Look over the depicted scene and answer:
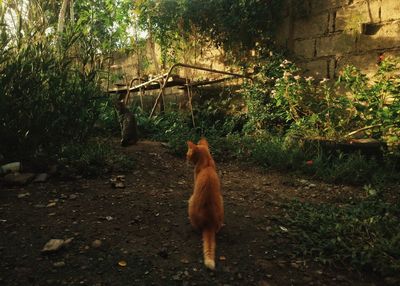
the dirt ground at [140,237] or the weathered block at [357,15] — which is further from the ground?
the weathered block at [357,15]

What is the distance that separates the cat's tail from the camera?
1.87m

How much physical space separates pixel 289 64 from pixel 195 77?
9.25ft

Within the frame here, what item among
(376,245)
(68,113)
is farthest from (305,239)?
(68,113)

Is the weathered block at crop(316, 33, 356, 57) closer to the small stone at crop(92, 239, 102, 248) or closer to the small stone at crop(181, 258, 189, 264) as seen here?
the small stone at crop(181, 258, 189, 264)

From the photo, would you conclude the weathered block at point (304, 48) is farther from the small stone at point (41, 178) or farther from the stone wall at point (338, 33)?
the small stone at point (41, 178)

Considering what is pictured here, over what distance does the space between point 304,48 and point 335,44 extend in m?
0.63

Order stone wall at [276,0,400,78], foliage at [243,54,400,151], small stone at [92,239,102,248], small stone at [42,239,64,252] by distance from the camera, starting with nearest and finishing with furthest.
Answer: small stone at [42,239,64,252] → small stone at [92,239,102,248] → foliage at [243,54,400,151] → stone wall at [276,0,400,78]

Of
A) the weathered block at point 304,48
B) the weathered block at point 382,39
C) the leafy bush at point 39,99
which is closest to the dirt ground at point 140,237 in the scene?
the leafy bush at point 39,99

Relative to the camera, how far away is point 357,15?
5.53 m

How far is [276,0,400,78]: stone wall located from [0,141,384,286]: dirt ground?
3.09 metres

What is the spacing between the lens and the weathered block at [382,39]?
5.09m

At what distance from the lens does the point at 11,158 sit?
314 centimetres

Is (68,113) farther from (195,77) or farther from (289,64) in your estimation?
(195,77)

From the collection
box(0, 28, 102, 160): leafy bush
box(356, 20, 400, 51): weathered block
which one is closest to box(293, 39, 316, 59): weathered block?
box(356, 20, 400, 51): weathered block
